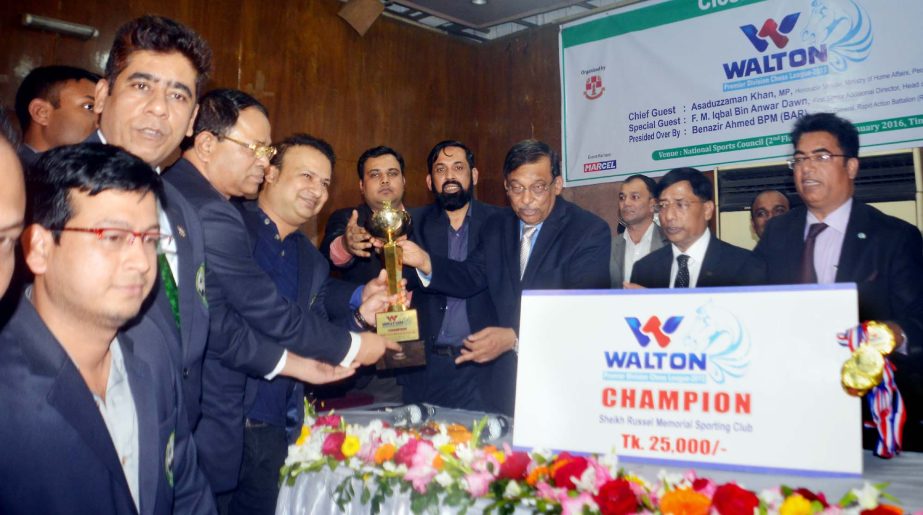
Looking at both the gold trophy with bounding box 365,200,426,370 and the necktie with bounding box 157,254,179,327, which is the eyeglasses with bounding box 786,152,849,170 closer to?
the gold trophy with bounding box 365,200,426,370

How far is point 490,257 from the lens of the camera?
302 cm

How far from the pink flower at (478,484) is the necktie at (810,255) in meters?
1.81

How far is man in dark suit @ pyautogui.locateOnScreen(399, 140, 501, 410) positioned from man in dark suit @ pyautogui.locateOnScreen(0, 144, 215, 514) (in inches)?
60.4

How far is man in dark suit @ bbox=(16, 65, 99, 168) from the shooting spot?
10.6 feet

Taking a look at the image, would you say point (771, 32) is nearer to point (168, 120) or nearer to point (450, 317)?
point (450, 317)

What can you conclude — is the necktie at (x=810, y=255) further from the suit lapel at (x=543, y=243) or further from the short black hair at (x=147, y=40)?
the short black hair at (x=147, y=40)

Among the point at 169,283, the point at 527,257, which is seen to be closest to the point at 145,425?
the point at 169,283

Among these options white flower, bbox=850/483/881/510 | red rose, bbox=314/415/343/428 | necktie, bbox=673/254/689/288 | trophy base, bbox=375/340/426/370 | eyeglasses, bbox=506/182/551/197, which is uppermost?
eyeglasses, bbox=506/182/551/197

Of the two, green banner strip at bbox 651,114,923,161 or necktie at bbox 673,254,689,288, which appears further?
green banner strip at bbox 651,114,923,161

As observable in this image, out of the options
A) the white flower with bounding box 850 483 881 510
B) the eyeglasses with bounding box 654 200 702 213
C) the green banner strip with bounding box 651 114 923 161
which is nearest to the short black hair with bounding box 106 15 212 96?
the white flower with bounding box 850 483 881 510

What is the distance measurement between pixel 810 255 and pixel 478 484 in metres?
1.93

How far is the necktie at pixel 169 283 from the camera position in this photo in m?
1.63

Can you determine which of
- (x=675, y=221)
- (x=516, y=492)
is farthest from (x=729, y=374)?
(x=675, y=221)

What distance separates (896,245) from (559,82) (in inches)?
153
